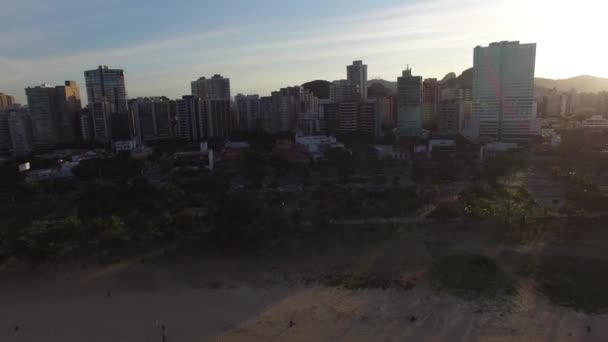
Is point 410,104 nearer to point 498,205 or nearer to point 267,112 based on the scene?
point 267,112

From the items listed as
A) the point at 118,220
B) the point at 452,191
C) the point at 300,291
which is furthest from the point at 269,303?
the point at 452,191

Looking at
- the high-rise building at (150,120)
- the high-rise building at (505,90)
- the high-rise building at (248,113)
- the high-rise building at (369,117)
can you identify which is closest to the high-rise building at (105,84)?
the high-rise building at (150,120)

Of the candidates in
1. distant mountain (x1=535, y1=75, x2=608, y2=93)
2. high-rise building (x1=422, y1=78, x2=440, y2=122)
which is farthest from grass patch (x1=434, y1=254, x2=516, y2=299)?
distant mountain (x1=535, y1=75, x2=608, y2=93)

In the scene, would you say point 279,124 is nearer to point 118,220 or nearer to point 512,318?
point 118,220

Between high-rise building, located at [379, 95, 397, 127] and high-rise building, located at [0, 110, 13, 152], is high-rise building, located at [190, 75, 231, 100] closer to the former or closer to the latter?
high-rise building, located at [379, 95, 397, 127]

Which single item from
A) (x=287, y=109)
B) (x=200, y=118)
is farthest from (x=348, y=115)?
(x=200, y=118)
